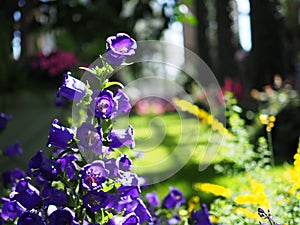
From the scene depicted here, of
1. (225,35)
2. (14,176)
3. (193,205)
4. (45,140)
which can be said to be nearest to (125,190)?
(193,205)

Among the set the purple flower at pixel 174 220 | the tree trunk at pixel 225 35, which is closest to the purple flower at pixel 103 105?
the purple flower at pixel 174 220

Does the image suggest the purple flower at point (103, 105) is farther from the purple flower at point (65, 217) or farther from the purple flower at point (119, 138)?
the purple flower at point (65, 217)

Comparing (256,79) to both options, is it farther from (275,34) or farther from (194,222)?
(194,222)

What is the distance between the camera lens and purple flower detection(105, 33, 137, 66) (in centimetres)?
89

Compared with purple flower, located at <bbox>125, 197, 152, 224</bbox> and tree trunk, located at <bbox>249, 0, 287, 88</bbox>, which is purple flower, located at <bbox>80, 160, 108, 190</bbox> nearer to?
purple flower, located at <bbox>125, 197, 152, 224</bbox>

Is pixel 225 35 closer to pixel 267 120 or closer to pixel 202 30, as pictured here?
pixel 202 30

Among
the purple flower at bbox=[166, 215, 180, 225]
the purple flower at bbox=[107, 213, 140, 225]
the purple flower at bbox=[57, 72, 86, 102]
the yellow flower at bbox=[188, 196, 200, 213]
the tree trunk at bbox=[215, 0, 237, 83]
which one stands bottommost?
the purple flower at bbox=[166, 215, 180, 225]

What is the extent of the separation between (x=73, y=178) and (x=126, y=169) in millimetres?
100

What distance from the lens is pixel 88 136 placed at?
91cm

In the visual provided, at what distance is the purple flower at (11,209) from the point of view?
38.4 inches

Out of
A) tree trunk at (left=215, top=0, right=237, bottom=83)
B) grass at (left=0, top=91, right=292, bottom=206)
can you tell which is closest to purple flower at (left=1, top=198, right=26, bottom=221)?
grass at (left=0, top=91, right=292, bottom=206)

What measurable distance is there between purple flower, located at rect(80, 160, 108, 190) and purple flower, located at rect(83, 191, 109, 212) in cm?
1

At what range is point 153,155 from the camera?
11.5ft

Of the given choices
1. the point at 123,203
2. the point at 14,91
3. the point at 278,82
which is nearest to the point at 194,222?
the point at 123,203
